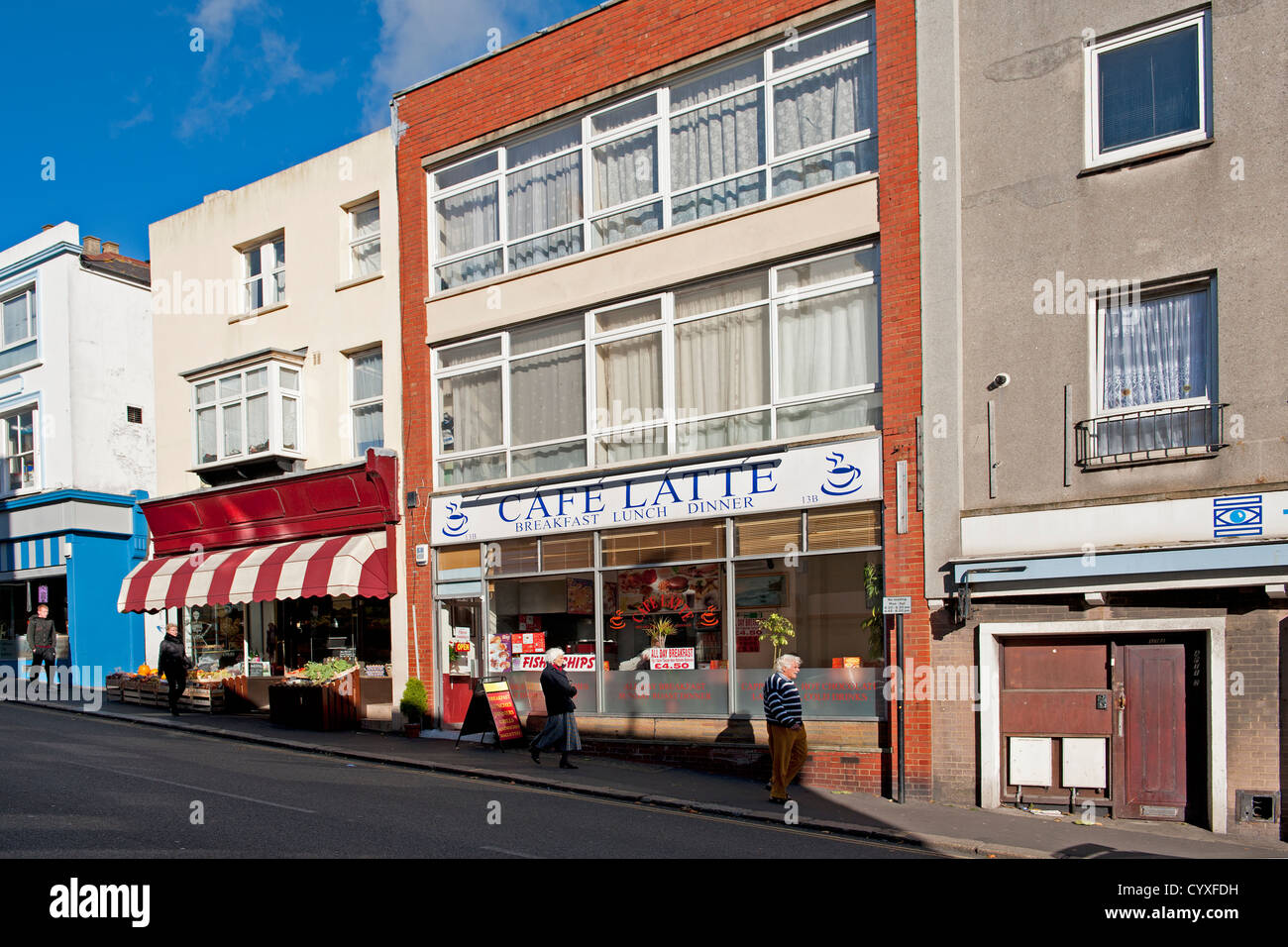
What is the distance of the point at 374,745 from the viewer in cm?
1709

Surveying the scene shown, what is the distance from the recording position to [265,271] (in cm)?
2223

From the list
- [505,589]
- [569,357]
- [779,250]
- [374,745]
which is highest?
[779,250]

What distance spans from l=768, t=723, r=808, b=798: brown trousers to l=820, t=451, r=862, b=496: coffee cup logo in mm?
3186

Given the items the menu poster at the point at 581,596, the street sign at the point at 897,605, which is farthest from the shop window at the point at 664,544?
the street sign at the point at 897,605

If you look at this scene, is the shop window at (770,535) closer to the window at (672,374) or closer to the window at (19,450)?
the window at (672,374)

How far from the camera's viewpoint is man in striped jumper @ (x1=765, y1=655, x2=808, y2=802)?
1255 cm

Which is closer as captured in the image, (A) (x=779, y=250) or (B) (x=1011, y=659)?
(B) (x=1011, y=659)

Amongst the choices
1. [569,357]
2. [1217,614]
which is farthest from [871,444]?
[569,357]

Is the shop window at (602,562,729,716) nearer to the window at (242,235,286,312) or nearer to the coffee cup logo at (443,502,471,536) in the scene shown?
the coffee cup logo at (443,502,471,536)

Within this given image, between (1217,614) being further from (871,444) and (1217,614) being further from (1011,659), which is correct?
(871,444)

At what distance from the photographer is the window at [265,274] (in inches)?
867

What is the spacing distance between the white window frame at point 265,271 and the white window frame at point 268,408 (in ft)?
4.84

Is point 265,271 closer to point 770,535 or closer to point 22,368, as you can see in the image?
point 22,368

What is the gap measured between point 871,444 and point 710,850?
6.05m
